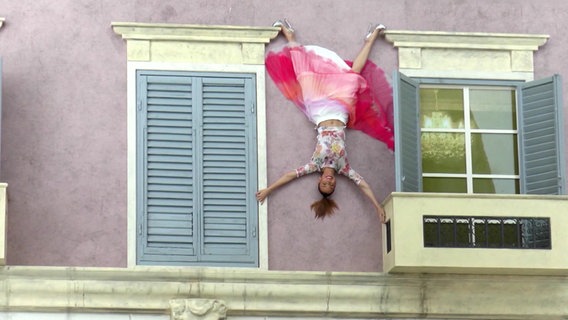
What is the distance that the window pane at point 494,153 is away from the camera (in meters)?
18.6

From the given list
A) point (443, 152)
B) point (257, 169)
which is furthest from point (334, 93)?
point (443, 152)

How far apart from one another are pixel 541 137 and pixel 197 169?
3377mm

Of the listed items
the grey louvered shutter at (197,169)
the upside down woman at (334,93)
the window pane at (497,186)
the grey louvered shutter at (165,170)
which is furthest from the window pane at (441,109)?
the grey louvered shutter at (165,170)

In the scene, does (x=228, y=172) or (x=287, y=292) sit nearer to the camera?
(x=287, y=292)

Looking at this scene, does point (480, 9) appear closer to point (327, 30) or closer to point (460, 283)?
point (327, 30)

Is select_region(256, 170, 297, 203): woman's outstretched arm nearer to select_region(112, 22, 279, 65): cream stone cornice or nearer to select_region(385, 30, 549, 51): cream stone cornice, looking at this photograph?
select_region(112, 22, 279, 65): cream stone cornice

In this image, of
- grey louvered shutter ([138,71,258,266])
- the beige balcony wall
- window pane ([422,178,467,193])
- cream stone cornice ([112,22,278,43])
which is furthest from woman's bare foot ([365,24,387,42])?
the beige balcony wall

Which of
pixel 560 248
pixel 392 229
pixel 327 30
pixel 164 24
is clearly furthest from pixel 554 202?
pixel 164 24

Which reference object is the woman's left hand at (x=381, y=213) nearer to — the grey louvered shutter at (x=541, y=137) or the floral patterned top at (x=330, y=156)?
the floral patterned top at (x=330, y=156)

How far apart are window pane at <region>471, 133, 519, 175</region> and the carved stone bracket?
9.65 feet

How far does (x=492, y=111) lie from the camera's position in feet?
61.4

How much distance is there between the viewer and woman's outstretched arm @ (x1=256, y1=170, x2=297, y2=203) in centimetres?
1808

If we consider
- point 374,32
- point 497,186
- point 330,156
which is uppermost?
point 374,32

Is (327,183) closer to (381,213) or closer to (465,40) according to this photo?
(381,213)
